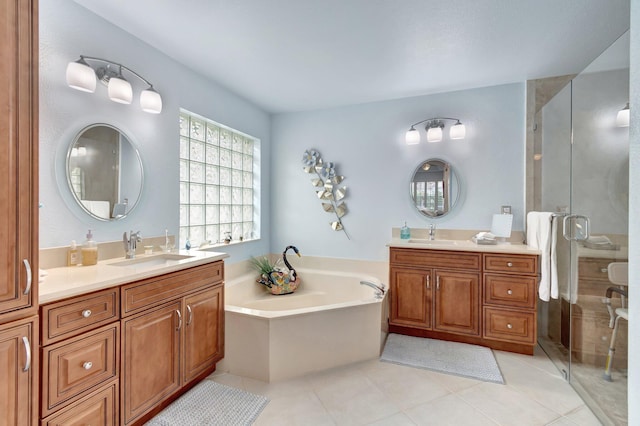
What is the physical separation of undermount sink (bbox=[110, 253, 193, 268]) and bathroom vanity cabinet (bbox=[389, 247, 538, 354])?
1.92 m

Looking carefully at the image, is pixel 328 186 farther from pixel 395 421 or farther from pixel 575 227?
pixel 395 421

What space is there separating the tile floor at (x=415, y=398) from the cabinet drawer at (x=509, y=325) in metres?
0.21

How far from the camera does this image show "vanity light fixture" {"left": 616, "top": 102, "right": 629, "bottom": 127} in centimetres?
166

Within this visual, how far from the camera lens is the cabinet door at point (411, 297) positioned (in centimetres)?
276

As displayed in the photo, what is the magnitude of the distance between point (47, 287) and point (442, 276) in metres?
2.74

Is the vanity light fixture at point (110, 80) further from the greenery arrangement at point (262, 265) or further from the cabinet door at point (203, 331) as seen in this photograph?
the greenery arrangement at point (262, 265)

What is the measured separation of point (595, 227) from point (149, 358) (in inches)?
113

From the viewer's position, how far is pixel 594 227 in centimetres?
192

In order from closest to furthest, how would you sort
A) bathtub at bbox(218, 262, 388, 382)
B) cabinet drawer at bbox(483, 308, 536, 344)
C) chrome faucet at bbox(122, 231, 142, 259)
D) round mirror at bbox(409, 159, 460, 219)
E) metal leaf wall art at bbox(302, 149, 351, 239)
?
chrome faucet at bbox(122, 231, 142, 259)
bathtub at bbox(218, 262, 388, 382)
cabinet drawer at bbox(483, 308, 536, 344)
round mirror at bbox(409, 159, 460, 219)
metal leaf wall art at bbox(302, 149, 351, 239)

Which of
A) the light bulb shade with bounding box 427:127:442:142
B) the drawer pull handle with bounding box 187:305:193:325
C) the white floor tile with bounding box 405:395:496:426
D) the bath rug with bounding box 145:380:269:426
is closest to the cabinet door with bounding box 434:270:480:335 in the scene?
the white floor tile with bounding box 405:395:496:426

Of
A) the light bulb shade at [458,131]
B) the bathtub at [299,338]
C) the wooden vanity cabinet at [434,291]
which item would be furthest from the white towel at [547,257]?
the bathtub at [299,338]

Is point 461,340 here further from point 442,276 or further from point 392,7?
point 392,7

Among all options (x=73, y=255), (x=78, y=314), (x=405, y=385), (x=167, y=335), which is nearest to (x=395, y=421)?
(x=405, y=385)

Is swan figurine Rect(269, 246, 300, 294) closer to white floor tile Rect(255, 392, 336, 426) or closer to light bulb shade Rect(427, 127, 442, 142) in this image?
white floor tile Rect(255, 392, 336, 426)
